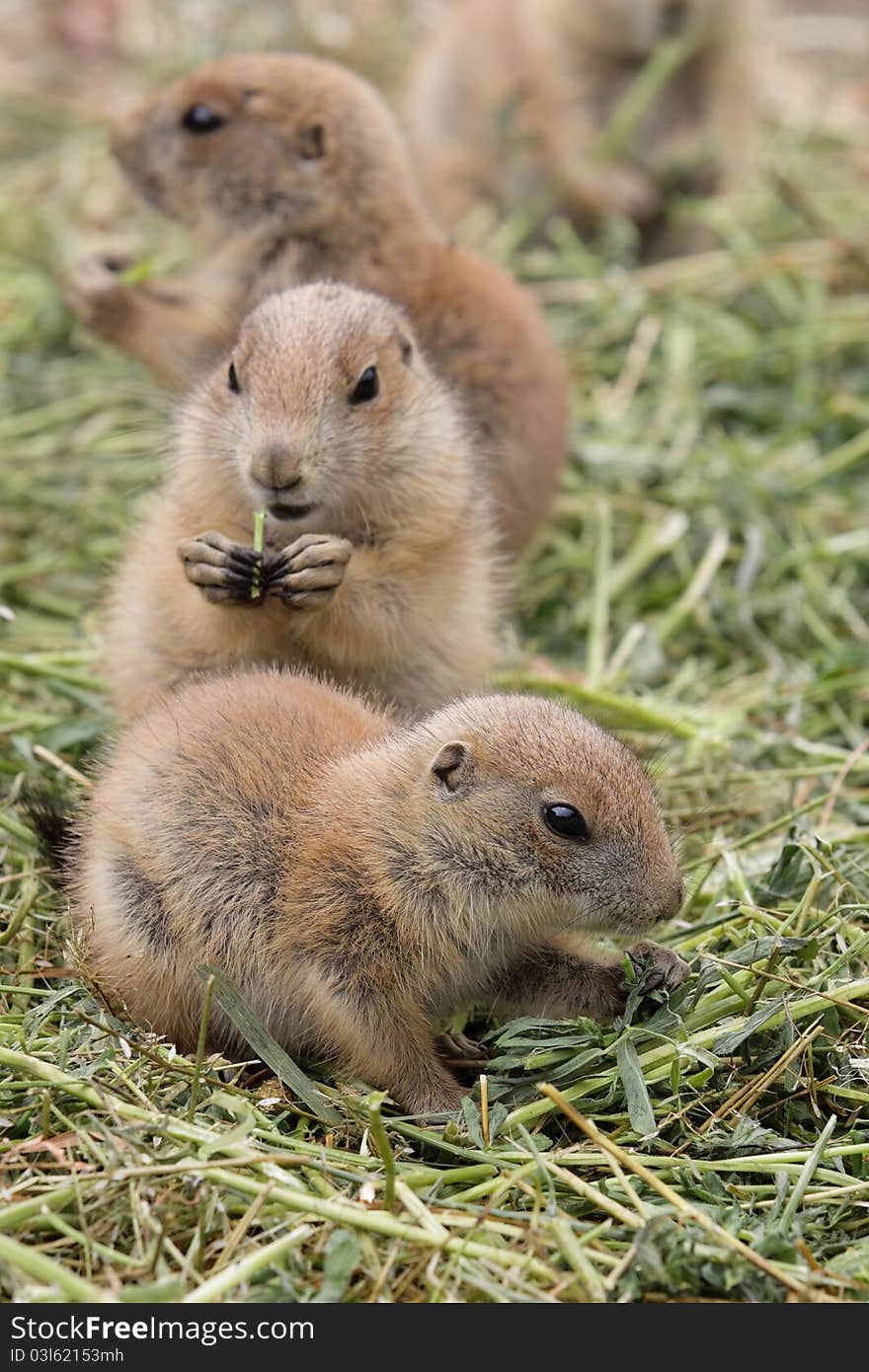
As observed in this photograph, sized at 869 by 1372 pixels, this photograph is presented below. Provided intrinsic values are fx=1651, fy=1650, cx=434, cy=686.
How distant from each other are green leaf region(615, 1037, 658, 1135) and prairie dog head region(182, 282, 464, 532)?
206cm

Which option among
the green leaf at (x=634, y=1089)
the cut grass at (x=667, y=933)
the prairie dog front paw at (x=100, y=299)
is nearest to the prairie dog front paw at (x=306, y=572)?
the cut grass at (x=667, y=933)

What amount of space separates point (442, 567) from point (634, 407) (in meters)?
3.76

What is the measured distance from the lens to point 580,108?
11.3m

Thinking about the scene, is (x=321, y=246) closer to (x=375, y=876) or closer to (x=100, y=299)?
(x=100, y=299)

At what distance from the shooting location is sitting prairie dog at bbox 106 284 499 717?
5.35 metres

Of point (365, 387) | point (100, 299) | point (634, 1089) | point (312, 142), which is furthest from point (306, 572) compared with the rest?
point (100, 299)

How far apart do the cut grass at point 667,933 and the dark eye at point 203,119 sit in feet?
4.51

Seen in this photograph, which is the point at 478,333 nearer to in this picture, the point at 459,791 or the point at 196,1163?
the point at 459,791

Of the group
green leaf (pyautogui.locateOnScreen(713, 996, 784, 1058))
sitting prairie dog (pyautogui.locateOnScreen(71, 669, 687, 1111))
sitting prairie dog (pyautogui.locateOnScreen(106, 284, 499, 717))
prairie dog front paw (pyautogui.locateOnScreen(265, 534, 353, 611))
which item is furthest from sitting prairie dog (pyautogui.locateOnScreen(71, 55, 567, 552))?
green leaf (pyautogui.locateOnScreen(713, 996, 784, 1058))

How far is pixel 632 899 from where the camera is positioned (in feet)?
14.7

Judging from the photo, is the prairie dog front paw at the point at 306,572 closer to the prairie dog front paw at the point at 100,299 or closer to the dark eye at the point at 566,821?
the dark eye at the point at 566,821

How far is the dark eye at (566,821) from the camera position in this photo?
4402 mm

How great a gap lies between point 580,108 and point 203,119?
175 inches

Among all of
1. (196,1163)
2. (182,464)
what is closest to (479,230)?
(182,464)
